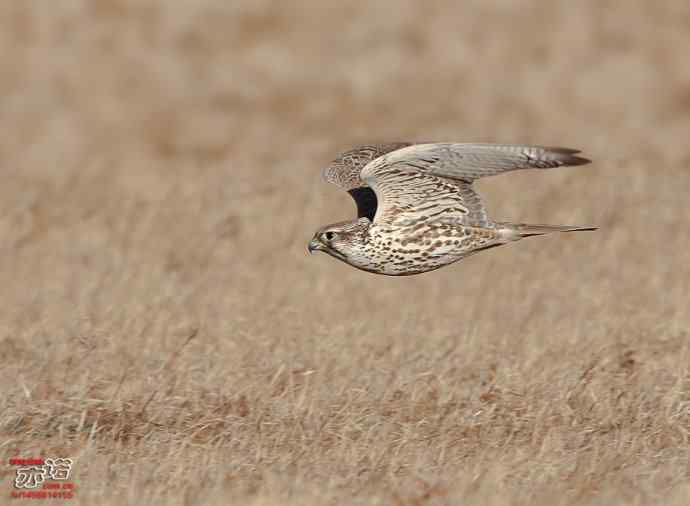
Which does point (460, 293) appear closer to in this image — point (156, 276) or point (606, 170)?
point (156, 276)

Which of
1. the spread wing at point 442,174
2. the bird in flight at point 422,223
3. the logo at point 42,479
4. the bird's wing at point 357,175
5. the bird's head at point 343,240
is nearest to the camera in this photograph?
the logo at point 42,479

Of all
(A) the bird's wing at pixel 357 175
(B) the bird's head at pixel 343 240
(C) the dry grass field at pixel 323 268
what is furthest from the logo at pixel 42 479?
(A) the bird's wing at pixel 357 175

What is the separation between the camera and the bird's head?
7.48 m

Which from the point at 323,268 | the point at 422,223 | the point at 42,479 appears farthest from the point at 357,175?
the point at 42,479

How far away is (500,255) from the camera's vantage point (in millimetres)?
10750

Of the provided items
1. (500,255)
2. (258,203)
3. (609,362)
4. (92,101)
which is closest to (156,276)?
(258,203)

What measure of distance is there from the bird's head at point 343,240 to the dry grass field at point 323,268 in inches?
29.5

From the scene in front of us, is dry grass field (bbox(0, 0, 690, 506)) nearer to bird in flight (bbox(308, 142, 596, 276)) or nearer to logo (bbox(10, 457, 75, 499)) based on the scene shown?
logo (bbox(10, 457, 75, 499))

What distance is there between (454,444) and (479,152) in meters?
1.49

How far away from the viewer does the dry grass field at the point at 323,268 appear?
661 cm

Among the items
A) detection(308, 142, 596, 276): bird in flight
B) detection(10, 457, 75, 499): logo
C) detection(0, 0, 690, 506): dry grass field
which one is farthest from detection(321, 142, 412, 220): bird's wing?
detection(10, 457, 75, 499): logo

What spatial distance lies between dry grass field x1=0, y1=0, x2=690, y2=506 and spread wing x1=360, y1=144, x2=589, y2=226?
97 cm

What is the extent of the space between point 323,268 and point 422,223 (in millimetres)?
3043

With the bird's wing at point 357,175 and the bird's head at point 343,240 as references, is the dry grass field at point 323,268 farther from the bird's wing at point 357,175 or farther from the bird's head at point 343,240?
the bird's wing at point 357,175
